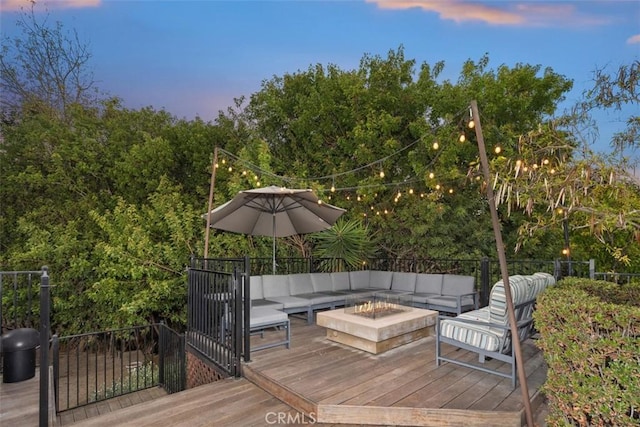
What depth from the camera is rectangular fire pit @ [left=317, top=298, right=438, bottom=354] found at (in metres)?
3.98

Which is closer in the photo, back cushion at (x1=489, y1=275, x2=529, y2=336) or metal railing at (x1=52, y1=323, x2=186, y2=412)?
back cushion at (x1=489, y1=275, x2=529, y2=336)

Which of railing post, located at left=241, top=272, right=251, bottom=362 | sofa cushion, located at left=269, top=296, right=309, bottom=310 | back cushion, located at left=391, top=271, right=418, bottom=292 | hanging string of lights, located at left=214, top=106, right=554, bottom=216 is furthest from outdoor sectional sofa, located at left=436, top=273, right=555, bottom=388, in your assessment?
hanging string of lights, located at left=214, top=106, right=554, bottom=216

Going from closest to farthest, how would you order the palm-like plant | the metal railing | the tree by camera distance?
the metal railing < the palm-like plant < the tree

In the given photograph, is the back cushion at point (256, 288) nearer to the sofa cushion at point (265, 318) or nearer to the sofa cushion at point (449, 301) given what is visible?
the sofa cushion at point (265, 318)

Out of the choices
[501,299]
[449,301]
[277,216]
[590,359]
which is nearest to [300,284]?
[277,216]

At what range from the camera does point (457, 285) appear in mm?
6059

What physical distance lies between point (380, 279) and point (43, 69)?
1038 cm

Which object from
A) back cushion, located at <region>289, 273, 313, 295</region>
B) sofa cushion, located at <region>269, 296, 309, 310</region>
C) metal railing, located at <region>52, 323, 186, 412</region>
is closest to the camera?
metal railing, located at <region>52, 323, 186, 412</region>

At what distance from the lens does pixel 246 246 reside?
7703mm

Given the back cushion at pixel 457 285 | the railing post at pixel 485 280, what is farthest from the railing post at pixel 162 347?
the railing post at pixel 485 280

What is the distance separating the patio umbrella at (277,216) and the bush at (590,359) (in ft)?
12.3

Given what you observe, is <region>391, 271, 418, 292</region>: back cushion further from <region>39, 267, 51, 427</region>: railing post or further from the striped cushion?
<region>39, 267, 51, 427</region>: railing post

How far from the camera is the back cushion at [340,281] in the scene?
675 cm

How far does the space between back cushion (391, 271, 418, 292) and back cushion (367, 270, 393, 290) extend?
0.34ft
